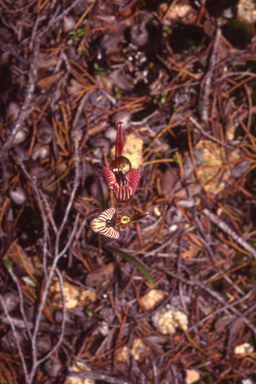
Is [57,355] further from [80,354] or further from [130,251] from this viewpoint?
[130,251]

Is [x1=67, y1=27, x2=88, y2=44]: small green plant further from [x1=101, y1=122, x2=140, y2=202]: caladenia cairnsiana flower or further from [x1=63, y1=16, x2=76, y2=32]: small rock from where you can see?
[x1=101, y1=122, x2=140, y2=202]: caladenia cairnsiana flower

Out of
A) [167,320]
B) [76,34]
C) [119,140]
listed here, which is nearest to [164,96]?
[76,34]

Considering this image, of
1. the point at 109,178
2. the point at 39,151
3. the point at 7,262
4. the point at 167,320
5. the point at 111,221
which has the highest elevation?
the point at 109,178

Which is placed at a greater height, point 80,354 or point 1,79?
point 1,79

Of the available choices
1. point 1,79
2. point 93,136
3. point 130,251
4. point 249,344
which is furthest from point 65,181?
point 249,344

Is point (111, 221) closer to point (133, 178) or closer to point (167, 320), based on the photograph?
point (133, 178)

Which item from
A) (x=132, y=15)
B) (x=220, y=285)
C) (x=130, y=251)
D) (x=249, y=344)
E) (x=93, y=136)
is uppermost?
(x=132, y=15)

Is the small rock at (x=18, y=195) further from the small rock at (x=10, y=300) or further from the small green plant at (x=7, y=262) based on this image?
the small rock at (x=10, y=300)
